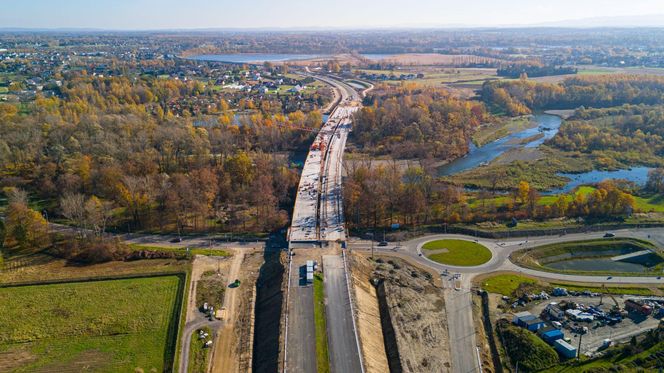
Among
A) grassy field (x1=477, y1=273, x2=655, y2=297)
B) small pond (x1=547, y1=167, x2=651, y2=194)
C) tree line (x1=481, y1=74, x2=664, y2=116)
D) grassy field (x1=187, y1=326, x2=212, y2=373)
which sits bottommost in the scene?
grassy field (x1=187, y1=326, x2=212, y2=373)

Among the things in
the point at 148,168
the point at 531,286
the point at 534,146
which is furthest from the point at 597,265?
the point at 148,168

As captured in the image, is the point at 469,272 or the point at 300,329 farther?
the point at 469,272

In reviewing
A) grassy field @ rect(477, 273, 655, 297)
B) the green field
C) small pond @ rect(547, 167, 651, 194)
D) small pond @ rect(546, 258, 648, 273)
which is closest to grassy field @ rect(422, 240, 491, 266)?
grassy field @ rect(477, 273, 655, 297)

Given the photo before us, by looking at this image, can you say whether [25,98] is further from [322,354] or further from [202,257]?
[322,354]

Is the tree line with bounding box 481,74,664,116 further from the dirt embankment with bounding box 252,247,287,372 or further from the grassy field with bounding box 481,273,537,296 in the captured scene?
the dirt embankment with bounding box 252,247,287,372

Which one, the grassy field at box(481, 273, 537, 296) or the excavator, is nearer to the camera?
the excavator

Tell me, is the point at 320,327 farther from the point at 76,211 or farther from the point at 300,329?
the point at 76,211

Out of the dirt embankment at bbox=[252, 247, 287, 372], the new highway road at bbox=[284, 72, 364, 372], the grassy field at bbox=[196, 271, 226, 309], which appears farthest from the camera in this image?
the grassy field at bbox=[196, 271, 226, 309]

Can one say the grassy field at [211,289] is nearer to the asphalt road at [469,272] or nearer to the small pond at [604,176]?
the asphalt road at [469,272]
